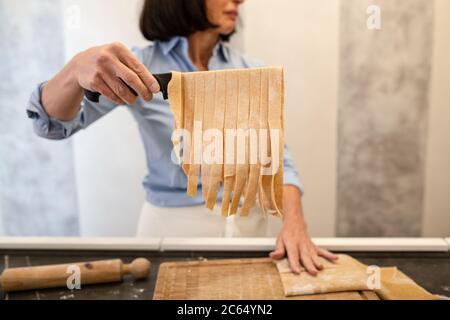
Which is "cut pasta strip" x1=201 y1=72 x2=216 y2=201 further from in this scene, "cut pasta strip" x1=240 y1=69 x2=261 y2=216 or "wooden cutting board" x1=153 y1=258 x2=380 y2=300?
"wooden cutting board" x1=153 y1=258 x2=380 y2=300

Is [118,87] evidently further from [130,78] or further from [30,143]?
[30,143]

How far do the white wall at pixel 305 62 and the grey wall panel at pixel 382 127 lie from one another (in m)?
0.05

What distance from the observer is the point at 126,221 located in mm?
1657

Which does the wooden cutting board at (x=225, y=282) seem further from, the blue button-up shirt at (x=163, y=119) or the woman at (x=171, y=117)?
the blue button-up shirt at (x=163, y=119)

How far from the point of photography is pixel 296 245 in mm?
932

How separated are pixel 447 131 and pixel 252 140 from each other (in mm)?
1282

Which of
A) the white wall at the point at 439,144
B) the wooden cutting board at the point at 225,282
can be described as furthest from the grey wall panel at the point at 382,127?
the wooden cutting board at the point at 225,282

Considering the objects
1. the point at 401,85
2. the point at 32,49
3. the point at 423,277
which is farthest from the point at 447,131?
the point at 32,49

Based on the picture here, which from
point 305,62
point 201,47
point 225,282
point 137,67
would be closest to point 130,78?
point 137,67

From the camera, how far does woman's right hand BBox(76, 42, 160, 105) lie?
1.93 feet

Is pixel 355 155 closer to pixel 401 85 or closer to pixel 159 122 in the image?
pixel 401 85

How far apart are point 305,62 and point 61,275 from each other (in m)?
1.11

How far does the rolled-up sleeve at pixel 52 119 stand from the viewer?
0.81 metres

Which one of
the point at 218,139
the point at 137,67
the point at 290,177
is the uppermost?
the point at 137,67
